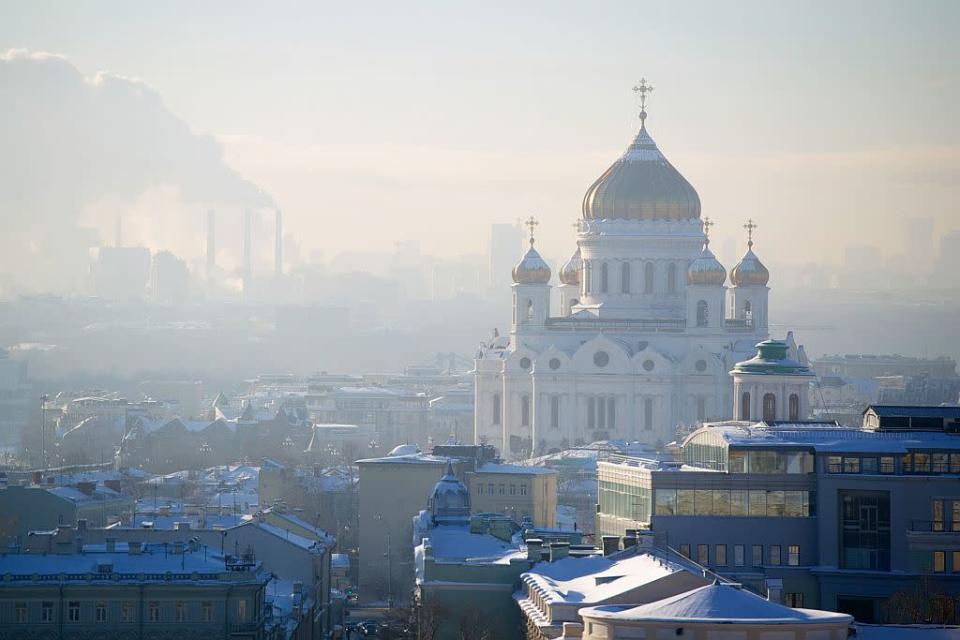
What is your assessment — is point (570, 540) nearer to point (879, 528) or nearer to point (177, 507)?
point (879, 528)

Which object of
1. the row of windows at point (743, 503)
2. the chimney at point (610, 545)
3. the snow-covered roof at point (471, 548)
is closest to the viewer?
the chimney at point (610, 545)

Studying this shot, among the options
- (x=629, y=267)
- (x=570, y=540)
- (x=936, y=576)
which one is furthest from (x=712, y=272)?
(x=936, y=576)

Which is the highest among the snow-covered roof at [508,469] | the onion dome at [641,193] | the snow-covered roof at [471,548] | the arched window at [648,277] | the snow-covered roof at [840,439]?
the onion dome at [641,193]

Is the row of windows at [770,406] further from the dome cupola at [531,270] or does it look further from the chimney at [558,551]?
the dome cupola at [531,270]

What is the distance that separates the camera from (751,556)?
2638 inches

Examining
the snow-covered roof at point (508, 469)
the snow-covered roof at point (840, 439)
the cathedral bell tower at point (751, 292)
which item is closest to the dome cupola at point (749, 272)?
the cathedral bell tower at point (751, 292)

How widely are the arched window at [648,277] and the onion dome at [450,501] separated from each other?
197 feet

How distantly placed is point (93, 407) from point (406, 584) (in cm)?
11341

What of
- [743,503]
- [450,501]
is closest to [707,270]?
[450,501]

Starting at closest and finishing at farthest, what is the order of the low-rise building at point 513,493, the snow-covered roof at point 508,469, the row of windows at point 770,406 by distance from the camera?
the row of windows at point 770,406, the low-rise building at point 513,493, the snow-covered roof at point 508,469

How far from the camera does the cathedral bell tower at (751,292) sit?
141875 millimetres

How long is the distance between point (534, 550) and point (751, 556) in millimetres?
4096

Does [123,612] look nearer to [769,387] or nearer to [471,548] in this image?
[471,548]

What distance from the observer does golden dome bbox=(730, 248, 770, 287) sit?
465 ft
